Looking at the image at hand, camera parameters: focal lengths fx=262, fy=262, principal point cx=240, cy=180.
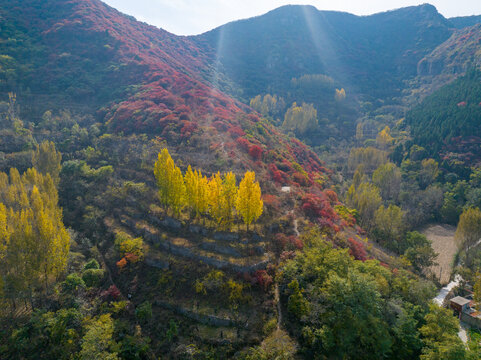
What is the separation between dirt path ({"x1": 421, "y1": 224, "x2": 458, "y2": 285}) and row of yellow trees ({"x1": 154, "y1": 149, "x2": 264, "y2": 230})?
38.6 m

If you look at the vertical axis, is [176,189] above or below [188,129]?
below

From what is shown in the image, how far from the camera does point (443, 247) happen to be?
5994 cm

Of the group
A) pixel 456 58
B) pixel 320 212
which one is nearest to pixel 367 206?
pixel 320 212

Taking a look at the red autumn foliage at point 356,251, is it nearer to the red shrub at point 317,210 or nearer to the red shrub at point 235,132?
the red shrub at point 317,210

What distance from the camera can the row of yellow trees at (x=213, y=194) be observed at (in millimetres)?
37094

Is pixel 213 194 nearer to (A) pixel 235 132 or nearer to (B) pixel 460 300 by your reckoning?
(A) pixel 235 132

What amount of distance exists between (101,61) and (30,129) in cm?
4691

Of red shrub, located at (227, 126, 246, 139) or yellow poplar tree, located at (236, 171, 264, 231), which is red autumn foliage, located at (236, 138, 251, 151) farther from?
yellow poplar tree, located at (236, 171, 264, 231)

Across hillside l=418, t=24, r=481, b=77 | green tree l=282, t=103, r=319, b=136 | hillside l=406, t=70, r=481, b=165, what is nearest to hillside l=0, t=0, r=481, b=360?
hillside l=406, t=70, r=481, b=165

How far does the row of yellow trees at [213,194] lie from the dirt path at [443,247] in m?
38.6

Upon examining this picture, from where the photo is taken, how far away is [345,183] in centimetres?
8175

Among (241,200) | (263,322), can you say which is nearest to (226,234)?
(241,200)

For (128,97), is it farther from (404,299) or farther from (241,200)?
(404,299)

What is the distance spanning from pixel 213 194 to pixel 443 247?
5659 cm
